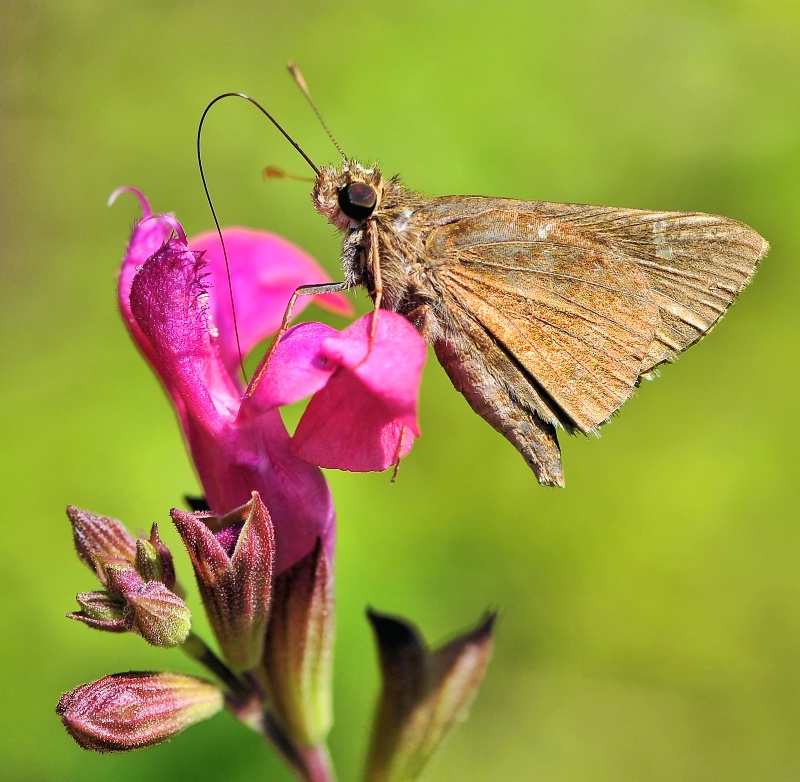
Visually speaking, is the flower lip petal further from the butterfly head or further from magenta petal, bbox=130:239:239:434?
the butterfly head

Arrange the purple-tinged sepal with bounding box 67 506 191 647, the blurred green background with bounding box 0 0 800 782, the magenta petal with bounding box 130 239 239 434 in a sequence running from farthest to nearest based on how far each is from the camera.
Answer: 1. the blurred green background with bounding box 0 0 800 782
2. the magenta petal with bounding box 130 239 239 434
3. the purple-tinged sepal with bounding box 67 506 191 647

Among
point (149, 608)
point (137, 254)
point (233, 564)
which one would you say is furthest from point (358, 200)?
point (149, 608)

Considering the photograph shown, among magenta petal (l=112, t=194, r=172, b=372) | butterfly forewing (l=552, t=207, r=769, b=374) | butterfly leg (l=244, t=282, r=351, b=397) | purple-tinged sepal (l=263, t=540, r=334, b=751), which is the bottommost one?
purple-tinged sepal (l=263, t=540, r=334, b=751)

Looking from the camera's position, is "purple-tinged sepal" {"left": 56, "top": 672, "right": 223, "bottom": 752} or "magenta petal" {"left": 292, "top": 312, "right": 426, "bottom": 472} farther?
"purple-tinged sepal" {"left": 56, "top": 672, "right": 223, "bottom": 752}

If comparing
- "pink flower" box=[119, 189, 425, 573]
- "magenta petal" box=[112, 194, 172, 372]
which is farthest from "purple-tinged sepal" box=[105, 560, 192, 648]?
"magenta petal" box=[112, 194, 172, 372]

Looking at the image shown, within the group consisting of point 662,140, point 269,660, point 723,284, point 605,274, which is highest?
point 662,140

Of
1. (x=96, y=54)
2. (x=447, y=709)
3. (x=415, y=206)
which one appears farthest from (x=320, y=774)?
(x=96, y=54)

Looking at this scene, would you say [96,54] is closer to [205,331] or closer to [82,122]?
[82,122]
